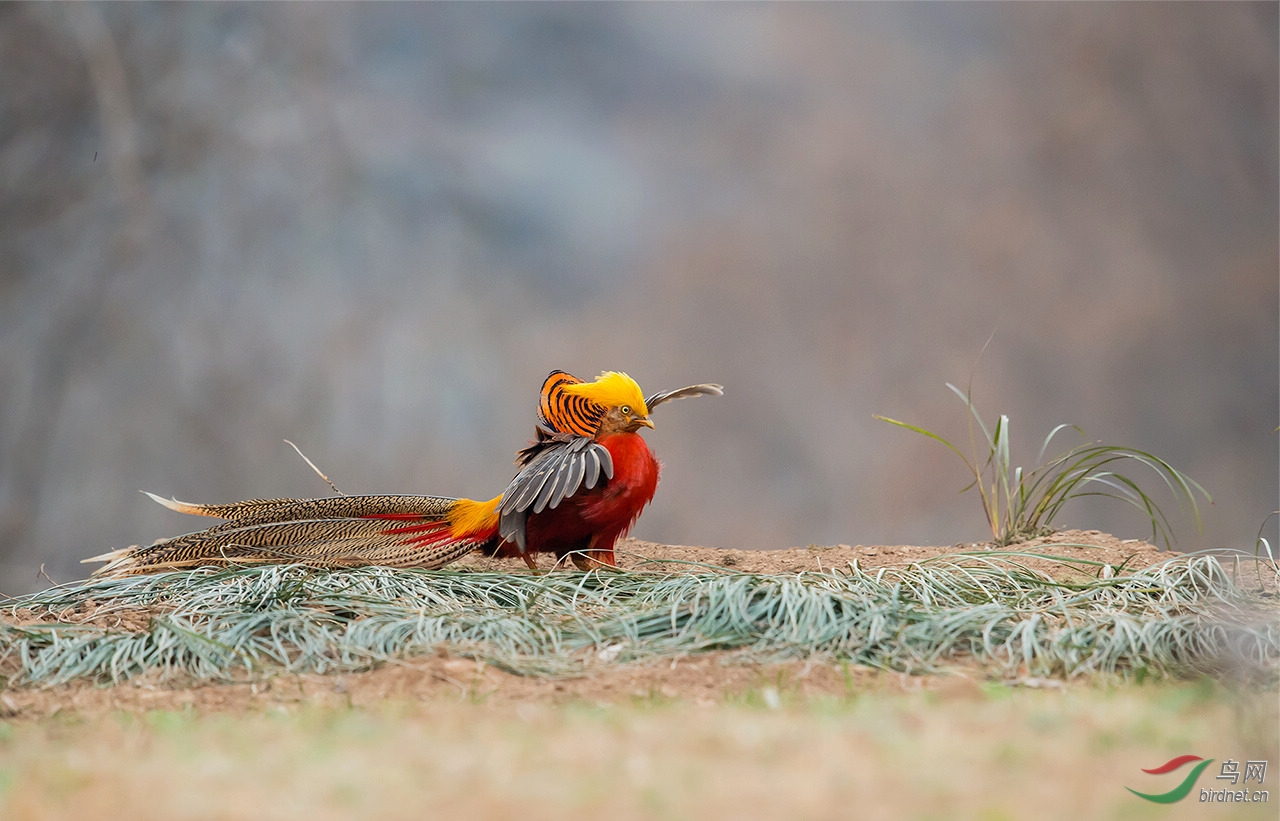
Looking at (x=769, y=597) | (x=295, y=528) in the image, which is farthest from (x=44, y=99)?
(x=769, y=597)

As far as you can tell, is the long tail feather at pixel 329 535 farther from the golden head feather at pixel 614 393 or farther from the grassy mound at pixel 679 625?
the golden head feather at pixel 614 393

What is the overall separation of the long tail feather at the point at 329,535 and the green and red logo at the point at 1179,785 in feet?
5.71

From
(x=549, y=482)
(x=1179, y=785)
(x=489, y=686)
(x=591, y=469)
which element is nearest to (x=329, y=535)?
(x=549, y=482)

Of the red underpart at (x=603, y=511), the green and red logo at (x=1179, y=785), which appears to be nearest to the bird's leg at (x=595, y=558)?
the red underpart at (x=603, y=511)

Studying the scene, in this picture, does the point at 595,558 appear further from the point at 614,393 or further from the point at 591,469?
the point at 614,393

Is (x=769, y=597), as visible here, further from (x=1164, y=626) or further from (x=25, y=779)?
(x=25, y=779)

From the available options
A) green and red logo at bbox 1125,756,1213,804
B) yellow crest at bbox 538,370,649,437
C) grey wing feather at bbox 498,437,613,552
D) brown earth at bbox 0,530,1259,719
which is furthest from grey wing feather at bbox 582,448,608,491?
green and red logo at bbox 1125,756,1213,804

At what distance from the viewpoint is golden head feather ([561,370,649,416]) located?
2.59m

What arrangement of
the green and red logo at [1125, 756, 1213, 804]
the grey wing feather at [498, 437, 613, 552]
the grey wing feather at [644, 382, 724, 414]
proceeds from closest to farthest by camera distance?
the green and red logo at [1125, 756, 1213, 804] < the grey wing feather at [498, 437, 613, 552] < the grey wing feather at [644, 382, 724, 414]

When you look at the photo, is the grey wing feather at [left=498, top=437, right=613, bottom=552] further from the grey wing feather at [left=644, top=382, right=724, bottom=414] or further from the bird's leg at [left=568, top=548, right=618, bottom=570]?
the grey wing feather at [left=644, top=382, right=724, bottom=414]

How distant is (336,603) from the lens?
2100 mm

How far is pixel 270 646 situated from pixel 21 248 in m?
2.77

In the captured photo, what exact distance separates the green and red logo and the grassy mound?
365 mm

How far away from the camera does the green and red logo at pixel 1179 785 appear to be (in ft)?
3.63
